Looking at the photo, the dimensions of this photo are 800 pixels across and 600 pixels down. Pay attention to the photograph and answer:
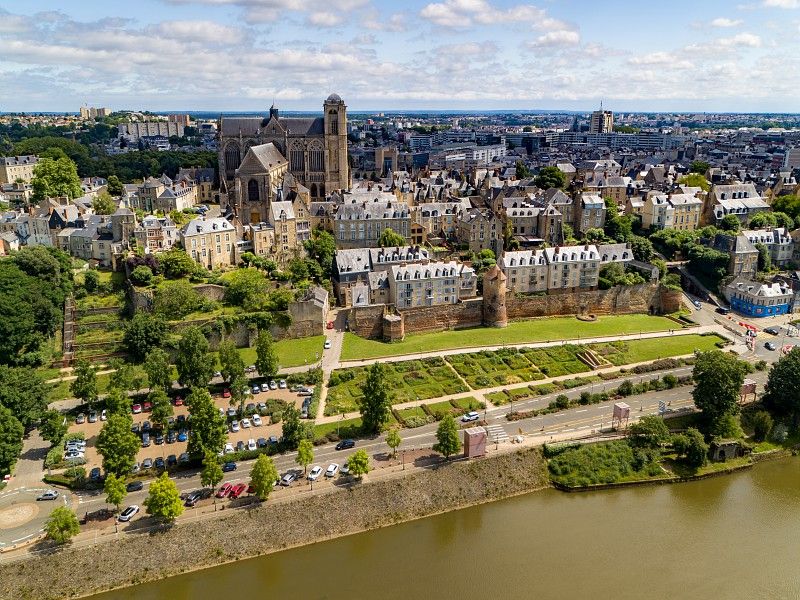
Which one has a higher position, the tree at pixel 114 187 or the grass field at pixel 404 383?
the tree at pixel 114 187

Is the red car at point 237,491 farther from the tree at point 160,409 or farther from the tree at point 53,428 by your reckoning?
the tree at point 53,428

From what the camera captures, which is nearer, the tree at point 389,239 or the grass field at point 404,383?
the grass field at point 404,383

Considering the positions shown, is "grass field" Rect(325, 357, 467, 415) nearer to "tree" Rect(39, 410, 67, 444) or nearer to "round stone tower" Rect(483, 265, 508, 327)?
"round stone tower" Rect(483, 265, 508, 327)

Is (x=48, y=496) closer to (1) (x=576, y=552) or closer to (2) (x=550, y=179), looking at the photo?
(1) (x=576, y=552)

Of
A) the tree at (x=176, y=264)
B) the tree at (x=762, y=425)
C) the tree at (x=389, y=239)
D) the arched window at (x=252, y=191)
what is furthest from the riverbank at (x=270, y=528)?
the arched window at (x=252, y=191)

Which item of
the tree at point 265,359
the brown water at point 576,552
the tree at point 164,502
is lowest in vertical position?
the brown water at point 576,552

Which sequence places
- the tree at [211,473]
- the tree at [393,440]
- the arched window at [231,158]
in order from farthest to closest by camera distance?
the arched window at [231,158] → the tree at [393,440] → the tree at [211,473]

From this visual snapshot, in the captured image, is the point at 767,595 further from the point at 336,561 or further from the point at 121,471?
the point at 121,471

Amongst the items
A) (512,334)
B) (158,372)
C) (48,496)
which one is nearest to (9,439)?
(48,496)

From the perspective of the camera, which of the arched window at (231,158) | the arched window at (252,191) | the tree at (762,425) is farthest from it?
the arched window at (231,158)
